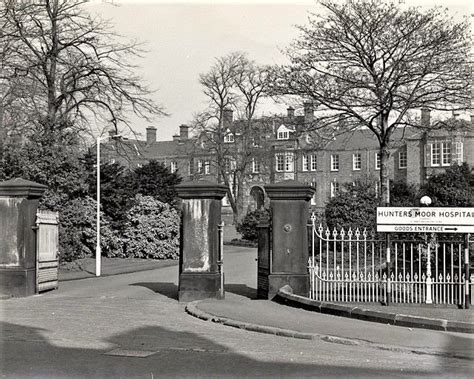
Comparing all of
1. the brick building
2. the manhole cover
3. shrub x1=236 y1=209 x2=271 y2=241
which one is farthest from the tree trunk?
the brick building

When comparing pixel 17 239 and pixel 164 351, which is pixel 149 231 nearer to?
pixel 17 239

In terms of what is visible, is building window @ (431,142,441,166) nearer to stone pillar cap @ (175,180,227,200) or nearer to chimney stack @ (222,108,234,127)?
chimney stack @ (222,108,234,127)

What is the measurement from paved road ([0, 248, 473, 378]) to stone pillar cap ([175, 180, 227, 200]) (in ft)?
9.04

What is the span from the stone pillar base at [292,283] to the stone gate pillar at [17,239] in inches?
232

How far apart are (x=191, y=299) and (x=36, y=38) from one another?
62.2 ft

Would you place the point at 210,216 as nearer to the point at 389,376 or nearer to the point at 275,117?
the point at 389,376

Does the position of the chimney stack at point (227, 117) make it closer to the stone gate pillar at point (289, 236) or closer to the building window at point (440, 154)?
the building window at point (440, 154)

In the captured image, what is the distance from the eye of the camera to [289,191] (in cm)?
1503

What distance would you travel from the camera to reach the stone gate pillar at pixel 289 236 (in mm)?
14883

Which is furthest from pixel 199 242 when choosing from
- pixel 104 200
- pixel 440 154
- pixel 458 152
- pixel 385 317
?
pixel 440 154

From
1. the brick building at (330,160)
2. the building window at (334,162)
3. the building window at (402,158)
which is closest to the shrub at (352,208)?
the brick building at (330,160)

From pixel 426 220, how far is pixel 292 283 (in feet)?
10.5

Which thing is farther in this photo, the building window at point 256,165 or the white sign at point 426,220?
the building window at point 256,165

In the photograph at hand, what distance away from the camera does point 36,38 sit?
98.7 ft
